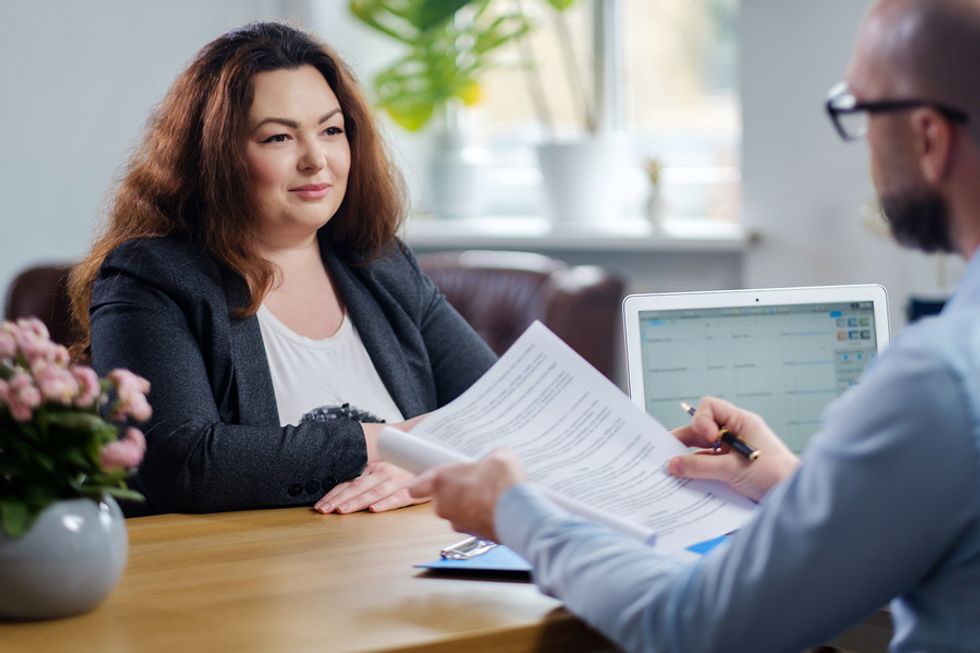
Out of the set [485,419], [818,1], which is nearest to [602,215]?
[818,1]

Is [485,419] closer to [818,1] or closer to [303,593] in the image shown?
[303,593]

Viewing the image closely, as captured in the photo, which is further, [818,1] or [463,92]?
[463,92]

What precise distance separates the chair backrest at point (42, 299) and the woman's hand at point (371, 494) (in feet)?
5.94

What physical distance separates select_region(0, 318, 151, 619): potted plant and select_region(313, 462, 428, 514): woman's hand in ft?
1.50

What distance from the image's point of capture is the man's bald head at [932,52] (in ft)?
3.31

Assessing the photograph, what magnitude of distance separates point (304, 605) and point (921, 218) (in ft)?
2.22

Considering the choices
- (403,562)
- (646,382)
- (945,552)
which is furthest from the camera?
(646,382)

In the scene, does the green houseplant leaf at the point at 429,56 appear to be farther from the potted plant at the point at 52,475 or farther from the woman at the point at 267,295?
the potted plant at the point at 52,475

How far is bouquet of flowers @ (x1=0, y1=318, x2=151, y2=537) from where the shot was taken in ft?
3.91

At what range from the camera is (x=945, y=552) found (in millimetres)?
989

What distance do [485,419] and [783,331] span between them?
19.0 inches

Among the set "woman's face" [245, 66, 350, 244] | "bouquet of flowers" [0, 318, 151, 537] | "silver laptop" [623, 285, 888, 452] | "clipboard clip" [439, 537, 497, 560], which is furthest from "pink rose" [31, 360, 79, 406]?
"woman's face" [245, 66, 350, 244]

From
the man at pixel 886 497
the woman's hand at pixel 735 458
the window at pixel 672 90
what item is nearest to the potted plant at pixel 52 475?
the man at pixel 886 497

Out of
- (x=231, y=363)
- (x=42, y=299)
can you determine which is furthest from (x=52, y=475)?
(x=42, y=299)
